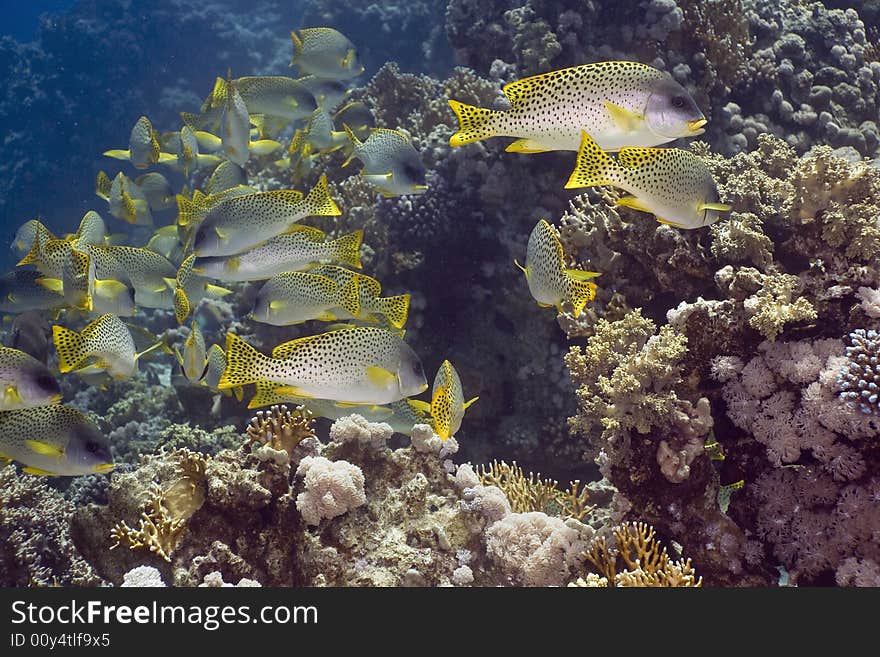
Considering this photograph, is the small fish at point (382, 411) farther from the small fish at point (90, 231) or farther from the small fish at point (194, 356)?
the small fish at point (90, 231)

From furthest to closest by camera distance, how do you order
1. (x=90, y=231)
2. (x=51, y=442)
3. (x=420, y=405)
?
1. (x=90, y=231)
2. (x=420, y=405)
3. (x=51, y=442)

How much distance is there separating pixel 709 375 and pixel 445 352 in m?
4.08

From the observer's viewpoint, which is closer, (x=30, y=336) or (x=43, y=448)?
(x=43, y=448)

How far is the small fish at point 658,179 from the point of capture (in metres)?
3.07

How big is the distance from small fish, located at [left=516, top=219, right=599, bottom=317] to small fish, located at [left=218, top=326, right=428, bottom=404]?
116cm

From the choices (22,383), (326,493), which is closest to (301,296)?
(326,493)

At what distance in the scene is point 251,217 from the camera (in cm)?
426

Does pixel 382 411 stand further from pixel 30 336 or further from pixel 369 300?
pixel 30 336

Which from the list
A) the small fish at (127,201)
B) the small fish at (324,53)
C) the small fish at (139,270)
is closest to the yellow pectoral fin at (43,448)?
the small fish at (139,270)

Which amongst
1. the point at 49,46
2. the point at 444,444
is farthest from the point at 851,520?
the point at 49,46

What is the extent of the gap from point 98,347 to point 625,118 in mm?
3709

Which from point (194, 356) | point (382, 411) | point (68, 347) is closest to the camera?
point (68, 347)

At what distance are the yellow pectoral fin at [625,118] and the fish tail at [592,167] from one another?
0.15 meters

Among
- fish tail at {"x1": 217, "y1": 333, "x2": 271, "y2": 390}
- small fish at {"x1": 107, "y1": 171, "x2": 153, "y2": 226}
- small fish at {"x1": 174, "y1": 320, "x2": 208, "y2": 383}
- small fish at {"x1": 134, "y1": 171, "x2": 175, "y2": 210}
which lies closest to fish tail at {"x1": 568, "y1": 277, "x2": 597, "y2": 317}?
fish tail at {"x1": 217, "y1": 333, "x2": 271, "y2": 390}
